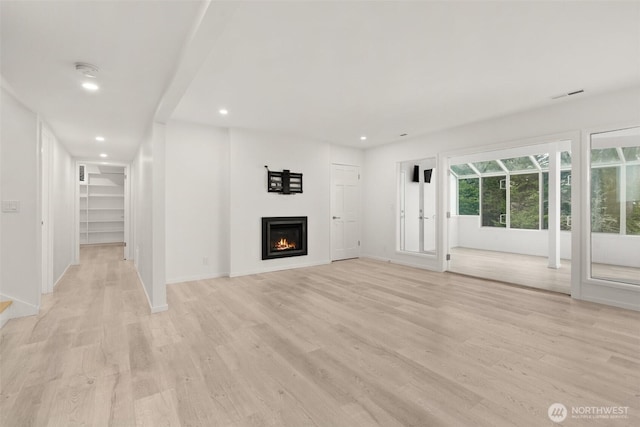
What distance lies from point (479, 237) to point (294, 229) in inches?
239

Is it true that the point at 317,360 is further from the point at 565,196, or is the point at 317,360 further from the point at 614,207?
the point at 565,196

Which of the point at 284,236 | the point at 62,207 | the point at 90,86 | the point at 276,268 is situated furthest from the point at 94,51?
the point at 62,207

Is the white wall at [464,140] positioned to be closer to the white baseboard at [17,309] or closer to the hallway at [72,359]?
the hallway at [72,359]

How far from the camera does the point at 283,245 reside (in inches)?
227

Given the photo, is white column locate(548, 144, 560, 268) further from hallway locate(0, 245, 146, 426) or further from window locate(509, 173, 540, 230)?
hallway locate(0, 245, 146, 426)

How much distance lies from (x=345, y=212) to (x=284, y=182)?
5.97ft

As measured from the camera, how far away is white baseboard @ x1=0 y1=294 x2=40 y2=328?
10.4ft

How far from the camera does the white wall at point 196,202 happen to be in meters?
4.68

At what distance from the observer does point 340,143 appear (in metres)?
6.49

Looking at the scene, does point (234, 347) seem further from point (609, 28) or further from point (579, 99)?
point (579, 99)

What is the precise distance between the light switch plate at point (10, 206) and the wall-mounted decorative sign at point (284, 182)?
10.9 feet

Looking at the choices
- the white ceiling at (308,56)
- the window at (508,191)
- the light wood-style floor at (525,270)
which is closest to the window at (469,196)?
the window at (508,191)

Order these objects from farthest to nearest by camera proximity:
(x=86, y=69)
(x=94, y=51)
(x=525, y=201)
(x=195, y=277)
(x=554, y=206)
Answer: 1. (x=525, y=201)
2. (x=554, y=206)
3. (x=195, y=277)
4. (x=86, y=69)
5. (x=94, y=51)

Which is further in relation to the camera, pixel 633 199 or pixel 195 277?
pixel 195 277
